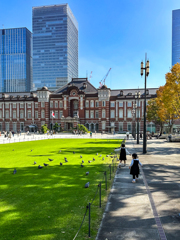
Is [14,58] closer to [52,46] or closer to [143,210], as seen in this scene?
[52,46]

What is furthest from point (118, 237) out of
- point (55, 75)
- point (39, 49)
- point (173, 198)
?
point (39, 49)

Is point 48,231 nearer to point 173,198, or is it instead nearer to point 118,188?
point 118,188

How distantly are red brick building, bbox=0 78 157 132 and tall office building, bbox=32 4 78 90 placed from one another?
244 ft

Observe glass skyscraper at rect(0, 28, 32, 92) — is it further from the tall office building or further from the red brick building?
the red brick building

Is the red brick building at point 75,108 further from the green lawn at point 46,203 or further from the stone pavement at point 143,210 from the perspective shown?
the green lawn at point 46,203

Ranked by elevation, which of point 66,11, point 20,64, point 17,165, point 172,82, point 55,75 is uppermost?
point 66,11

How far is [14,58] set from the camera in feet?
566

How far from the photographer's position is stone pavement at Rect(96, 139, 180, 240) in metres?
4.67

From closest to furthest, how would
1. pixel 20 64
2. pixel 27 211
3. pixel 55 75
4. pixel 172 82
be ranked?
pixel 27 211, pixel 172 82, pixel 55 75, pixel 20 64

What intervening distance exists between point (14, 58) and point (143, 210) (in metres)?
191

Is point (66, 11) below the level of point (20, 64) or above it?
above

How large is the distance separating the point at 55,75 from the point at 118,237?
152362mm

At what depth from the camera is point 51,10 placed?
151500 millimetres

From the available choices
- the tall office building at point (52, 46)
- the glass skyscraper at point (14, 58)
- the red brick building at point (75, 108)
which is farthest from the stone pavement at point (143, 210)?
the glass skyscraper at point (14, 58)
